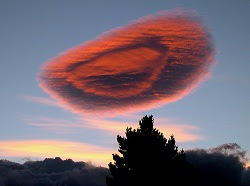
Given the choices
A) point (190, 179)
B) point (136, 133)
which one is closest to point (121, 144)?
point (136, 133)

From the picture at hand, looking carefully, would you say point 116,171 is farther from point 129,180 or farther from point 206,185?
point 206,185

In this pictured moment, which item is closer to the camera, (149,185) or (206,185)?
(149,185)

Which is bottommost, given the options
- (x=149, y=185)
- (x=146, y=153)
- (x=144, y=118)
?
(x=149, y=185)

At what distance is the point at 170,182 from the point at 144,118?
7827 mm

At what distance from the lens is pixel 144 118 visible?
50.6m

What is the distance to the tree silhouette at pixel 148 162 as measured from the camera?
4666cm

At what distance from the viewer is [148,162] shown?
46.9 meters

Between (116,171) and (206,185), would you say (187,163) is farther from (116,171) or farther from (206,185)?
(116,171)

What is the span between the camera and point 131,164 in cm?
4806

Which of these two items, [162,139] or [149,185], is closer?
[149,185]

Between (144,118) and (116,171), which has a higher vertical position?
(144,118)

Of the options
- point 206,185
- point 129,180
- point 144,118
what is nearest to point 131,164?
point 129,180

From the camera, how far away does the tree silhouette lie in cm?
4666

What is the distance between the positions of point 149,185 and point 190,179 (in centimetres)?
462
